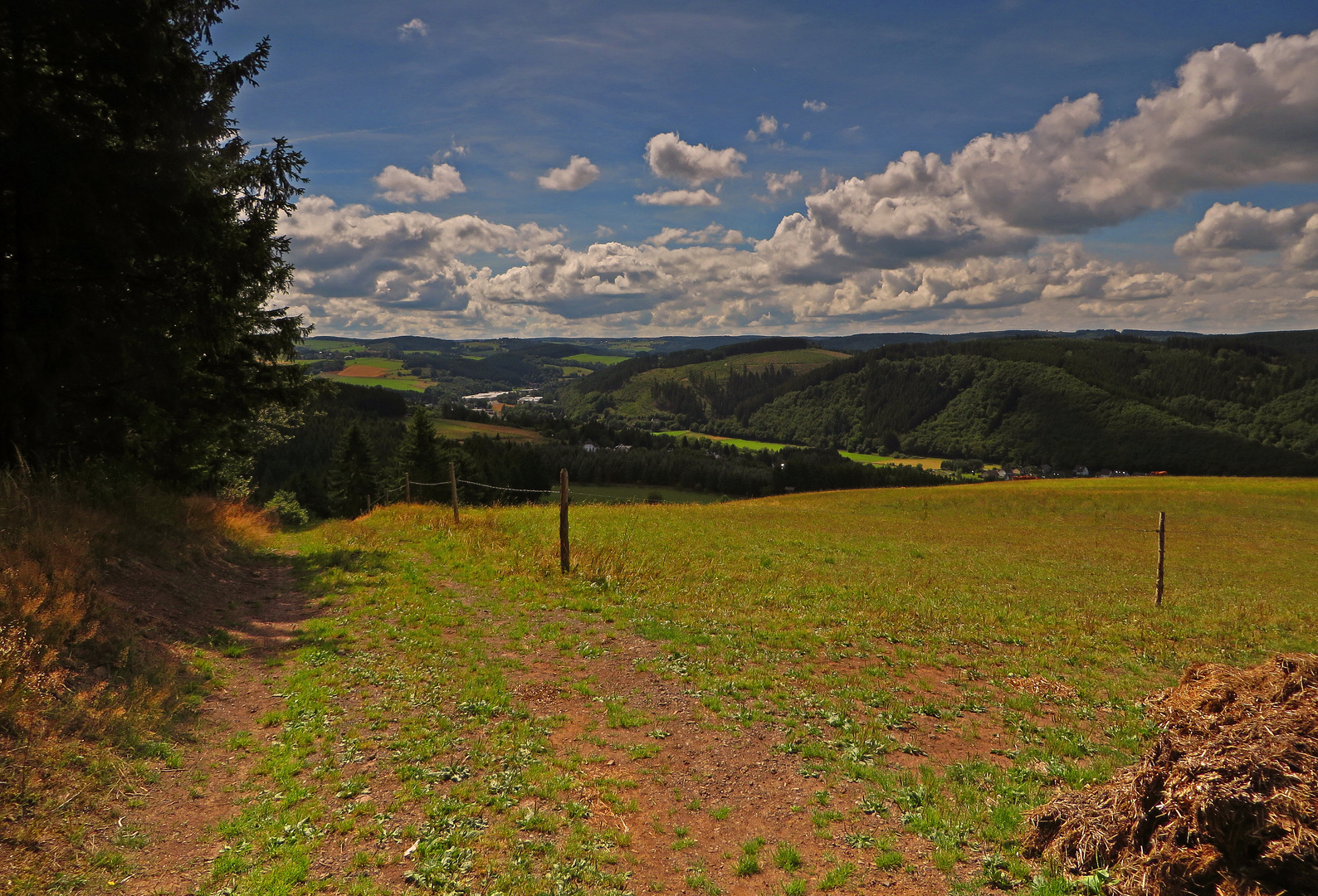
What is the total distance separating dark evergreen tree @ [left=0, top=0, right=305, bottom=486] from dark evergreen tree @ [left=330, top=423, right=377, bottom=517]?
50.6 m

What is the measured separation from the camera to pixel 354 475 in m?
65.2

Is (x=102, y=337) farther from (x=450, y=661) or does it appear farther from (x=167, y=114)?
(x=450, y=661)

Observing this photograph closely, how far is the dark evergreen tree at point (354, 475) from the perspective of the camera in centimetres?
6494

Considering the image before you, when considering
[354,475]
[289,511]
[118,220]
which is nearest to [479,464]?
[354,475]

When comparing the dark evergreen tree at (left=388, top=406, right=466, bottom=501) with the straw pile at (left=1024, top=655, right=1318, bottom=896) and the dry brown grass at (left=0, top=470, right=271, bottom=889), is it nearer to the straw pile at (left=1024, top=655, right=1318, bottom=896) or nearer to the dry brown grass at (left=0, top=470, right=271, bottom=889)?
the dry brown grass at (left=0, top=470, right=271, bottom=889)

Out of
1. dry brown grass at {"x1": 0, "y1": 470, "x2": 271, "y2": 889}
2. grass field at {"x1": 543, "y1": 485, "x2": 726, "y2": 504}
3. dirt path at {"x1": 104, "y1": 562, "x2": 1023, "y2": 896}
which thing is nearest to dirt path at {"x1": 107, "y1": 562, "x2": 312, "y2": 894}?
dirt path at {"x1": 104, "y1": 562, "x2": 1023, "y2": 896}

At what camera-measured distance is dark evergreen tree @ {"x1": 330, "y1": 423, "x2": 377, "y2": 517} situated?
64.9m

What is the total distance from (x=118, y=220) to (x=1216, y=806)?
68.0 feet

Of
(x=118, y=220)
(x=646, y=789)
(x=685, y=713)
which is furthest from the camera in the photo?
(x=118, y=220)

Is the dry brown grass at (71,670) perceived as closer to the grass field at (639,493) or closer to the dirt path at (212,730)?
the dirt path at (212,730)

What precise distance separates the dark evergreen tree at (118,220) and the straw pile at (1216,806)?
19195 millimetres

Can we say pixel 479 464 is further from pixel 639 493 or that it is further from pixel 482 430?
pixel 482 430

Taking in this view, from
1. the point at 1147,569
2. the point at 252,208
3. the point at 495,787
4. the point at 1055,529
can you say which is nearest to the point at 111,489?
the point at 252,208

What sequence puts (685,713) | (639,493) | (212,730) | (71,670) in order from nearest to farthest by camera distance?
(71,670), (212,730), (685,713), (639,493)
